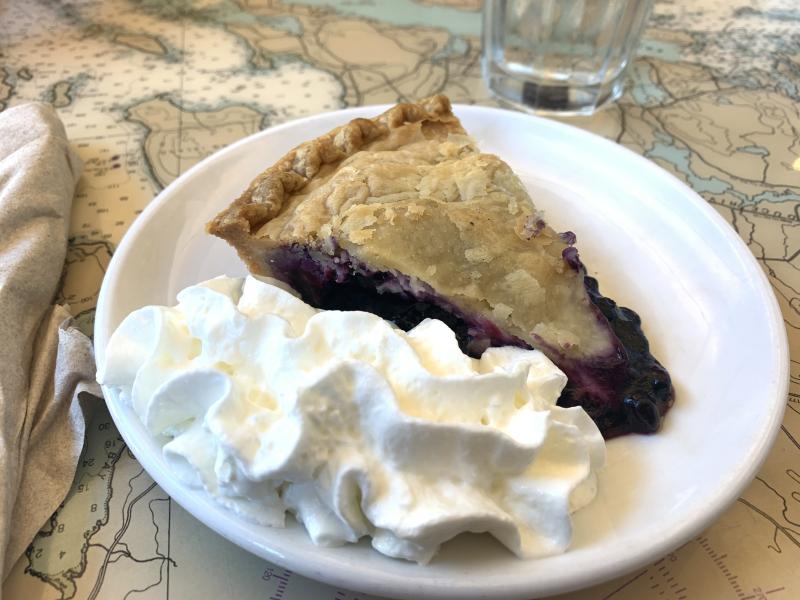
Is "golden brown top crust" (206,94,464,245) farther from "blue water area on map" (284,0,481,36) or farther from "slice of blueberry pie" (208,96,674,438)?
"blue water area on map" (284,0,481,36)

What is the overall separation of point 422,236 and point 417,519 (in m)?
0.57

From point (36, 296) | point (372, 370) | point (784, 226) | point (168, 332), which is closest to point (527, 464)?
point (372, 370)

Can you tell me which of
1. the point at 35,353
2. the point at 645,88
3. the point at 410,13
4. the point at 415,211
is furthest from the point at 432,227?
the point at 410,13

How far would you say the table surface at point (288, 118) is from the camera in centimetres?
96

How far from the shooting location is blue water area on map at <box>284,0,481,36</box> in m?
2.49

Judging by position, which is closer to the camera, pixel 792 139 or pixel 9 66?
pixel 792 139

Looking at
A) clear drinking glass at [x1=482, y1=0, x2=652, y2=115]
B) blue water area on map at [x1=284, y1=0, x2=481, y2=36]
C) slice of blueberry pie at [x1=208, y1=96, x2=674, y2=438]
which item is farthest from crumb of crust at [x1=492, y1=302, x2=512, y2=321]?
blue water area on map at [x1=284, y1=0, x2=481, y2=36]

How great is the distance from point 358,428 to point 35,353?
0.71 m

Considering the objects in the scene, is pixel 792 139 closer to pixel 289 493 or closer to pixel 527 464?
pixel 527 464

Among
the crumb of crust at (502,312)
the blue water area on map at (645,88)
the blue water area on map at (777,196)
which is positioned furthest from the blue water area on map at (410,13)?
the crumb of crust at (502,312)

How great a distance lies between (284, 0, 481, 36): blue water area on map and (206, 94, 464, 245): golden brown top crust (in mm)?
1120

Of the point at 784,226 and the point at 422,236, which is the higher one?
the point at 422,236

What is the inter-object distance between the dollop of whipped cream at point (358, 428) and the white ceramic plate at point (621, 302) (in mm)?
34

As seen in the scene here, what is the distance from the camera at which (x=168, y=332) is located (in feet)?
3.26
